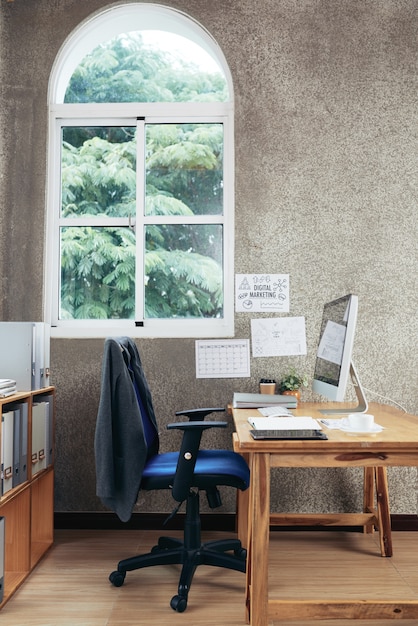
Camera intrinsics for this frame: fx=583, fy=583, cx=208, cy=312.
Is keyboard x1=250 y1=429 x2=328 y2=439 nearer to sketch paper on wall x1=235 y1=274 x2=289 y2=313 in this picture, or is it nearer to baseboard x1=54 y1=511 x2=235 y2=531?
sketch paper on wall x1=235 y1=274 x2=289 y2=313

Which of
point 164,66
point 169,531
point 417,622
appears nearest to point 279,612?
point 417,622

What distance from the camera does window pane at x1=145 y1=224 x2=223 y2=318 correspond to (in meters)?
3.44

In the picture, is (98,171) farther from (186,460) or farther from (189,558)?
(189,558)

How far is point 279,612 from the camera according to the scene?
6.01 ft

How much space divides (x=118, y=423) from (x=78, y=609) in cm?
72

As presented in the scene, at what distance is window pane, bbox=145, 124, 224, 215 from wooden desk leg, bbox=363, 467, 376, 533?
5.58 ft

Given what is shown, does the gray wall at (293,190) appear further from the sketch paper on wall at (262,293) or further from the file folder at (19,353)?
the file folder at (19,353)

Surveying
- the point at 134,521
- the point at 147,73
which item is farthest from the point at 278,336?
the point at 147,73

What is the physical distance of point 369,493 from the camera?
3186 millimetres

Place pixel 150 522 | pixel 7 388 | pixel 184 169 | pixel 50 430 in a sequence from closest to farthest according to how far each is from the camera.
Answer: pixel 7 388 < pixel 50 430 < pixel 150 522 < pixel 184 169

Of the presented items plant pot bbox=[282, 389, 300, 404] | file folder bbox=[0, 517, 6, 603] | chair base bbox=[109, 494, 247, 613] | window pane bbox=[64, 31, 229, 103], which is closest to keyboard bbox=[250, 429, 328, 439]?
chair base bbox=[109, 494, 247, 613]

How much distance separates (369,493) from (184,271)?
5.33 ft

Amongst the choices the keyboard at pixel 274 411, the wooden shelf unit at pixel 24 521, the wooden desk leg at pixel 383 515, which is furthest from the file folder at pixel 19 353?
the wooden desk leg at pixel 383 515

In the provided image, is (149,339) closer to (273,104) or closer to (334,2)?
(273,104)
